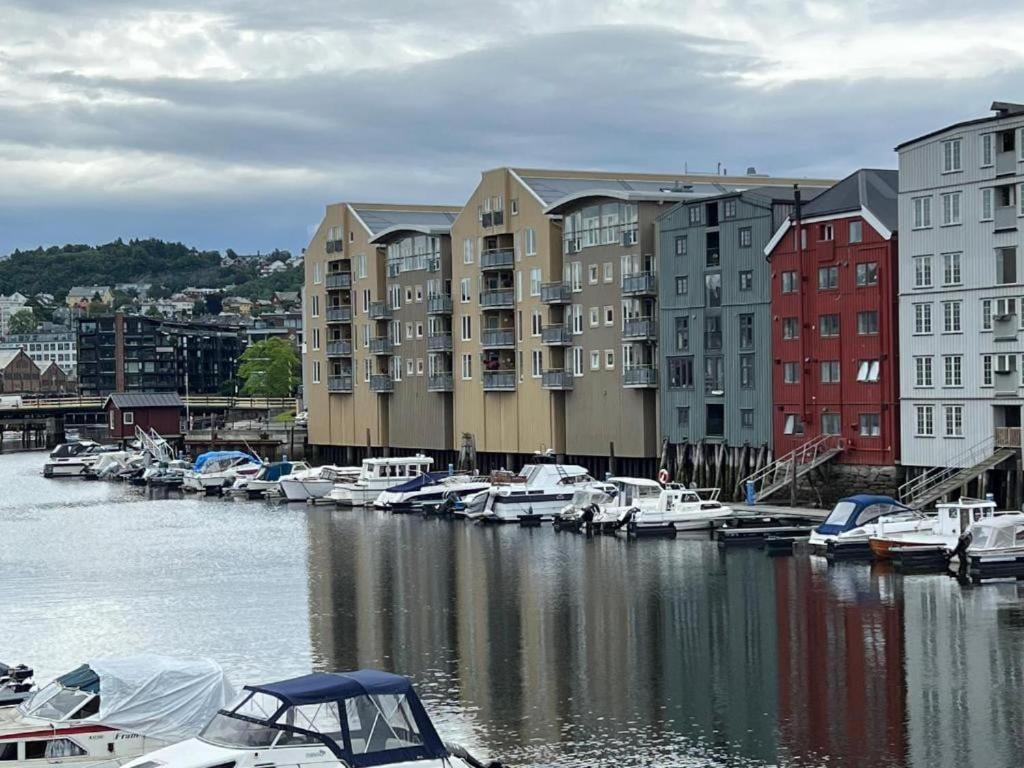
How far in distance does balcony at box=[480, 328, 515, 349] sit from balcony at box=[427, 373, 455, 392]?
18.8ft

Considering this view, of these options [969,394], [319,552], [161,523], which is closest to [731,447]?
[969,394]

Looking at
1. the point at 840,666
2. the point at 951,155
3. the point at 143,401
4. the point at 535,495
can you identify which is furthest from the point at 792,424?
the point at 143,401

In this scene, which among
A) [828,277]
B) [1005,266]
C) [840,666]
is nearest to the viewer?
[840,666]

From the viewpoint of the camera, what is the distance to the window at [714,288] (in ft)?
299

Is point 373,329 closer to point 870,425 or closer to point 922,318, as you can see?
point 870,425

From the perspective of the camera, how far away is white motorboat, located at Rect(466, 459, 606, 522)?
292ft

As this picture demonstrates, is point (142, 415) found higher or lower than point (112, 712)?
higher

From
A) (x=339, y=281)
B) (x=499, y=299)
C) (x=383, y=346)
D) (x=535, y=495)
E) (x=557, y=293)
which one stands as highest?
(x=339, y=281)

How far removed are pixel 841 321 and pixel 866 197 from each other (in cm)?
614

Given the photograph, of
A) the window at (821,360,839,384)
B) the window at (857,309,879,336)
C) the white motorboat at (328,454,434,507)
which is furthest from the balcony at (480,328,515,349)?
the window at (857,309,879,336)

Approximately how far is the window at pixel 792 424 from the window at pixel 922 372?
8.29 meters

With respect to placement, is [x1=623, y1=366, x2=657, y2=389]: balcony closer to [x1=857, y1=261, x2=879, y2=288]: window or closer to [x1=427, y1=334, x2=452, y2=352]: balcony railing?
[x1=857, y1=261, x2=879, y2=288]: window

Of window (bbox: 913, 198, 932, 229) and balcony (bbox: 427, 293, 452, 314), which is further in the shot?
balcony (bbox: 427, 293, 452, 314)

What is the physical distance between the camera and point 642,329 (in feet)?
315
